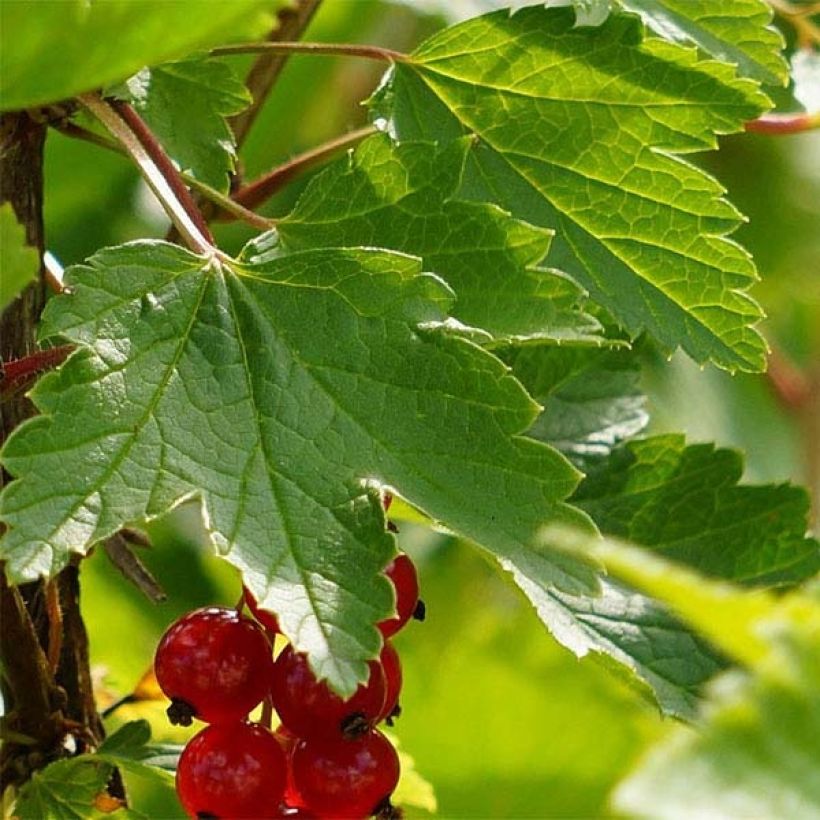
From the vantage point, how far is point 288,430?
0.79m

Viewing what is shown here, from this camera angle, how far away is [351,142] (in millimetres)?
1070

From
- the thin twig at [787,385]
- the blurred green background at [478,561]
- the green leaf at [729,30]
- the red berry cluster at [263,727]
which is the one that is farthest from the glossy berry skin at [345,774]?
the thin twig at [787,385]

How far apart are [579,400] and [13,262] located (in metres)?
0.54

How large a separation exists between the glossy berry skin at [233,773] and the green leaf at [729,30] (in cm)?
48

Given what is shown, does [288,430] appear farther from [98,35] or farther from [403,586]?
[98,35]

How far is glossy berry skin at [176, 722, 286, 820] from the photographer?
2.60 feet

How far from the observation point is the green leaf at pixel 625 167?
926mm

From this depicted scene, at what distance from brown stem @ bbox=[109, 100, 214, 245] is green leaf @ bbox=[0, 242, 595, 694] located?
0.16ft

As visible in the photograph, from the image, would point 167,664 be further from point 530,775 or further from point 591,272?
point 530,775

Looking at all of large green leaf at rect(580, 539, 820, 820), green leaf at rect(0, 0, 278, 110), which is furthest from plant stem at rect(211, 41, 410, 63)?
large green leaf at rect(580, 539, 820, 820)

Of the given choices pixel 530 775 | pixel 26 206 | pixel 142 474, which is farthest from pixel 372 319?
pixel 530 775

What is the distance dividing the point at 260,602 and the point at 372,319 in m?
0.18

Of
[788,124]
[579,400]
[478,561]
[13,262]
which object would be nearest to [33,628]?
[13,262]

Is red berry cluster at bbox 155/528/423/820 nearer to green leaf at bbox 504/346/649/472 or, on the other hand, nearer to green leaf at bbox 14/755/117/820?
green leaf at bbox 14/755/117/820
